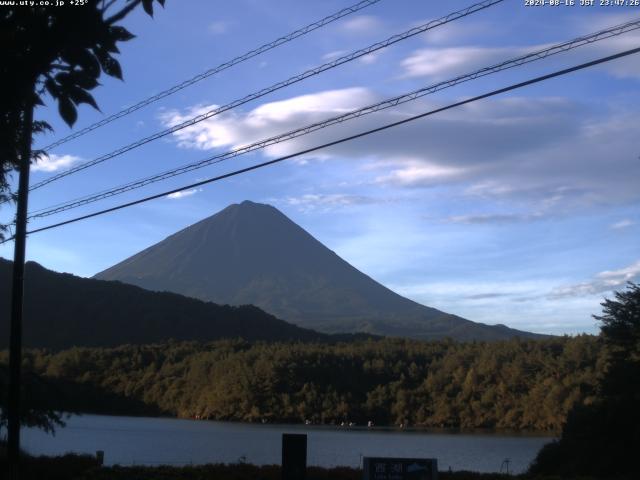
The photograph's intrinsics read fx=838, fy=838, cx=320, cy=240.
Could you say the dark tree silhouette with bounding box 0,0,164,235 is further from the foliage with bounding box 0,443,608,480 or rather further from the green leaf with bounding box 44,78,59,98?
the foliage with bounding box 0,443,608,480

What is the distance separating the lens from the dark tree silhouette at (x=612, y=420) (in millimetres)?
24234

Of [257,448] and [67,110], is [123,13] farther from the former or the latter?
[257,448]

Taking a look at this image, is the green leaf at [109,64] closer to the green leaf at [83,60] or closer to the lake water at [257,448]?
the green leaf at [83,60]

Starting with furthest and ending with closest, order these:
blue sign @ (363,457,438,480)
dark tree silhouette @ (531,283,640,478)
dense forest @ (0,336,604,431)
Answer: dense forest @ (0,336,604,431) → dark tree silhouette @ (531,283,640,478) → blue sign @ (363,457,438,480)

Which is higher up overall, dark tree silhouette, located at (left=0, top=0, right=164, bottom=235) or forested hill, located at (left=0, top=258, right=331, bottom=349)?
forested hill, located at (left=0, top=258, right=331, bottom=349)

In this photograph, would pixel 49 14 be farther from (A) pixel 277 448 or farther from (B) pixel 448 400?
(B) pixel 448 400

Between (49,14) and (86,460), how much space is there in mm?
17124

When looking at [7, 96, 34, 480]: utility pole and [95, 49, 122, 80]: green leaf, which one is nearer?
[95, 49, 122, 80]: green leaf

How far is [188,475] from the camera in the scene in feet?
55.9

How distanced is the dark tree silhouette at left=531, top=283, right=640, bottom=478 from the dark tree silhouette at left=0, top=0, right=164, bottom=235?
21007 millimetres

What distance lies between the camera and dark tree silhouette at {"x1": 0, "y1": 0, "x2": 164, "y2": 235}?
5.28 m

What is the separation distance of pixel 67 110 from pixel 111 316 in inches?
3500

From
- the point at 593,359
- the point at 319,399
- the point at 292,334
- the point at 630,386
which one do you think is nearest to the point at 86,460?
the point at 630,386

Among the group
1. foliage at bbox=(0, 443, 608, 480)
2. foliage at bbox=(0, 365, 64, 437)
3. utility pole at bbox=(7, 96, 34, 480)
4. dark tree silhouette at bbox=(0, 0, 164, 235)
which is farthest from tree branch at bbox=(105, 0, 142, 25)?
foliage at bbox=(0, 365, 64, 437)
